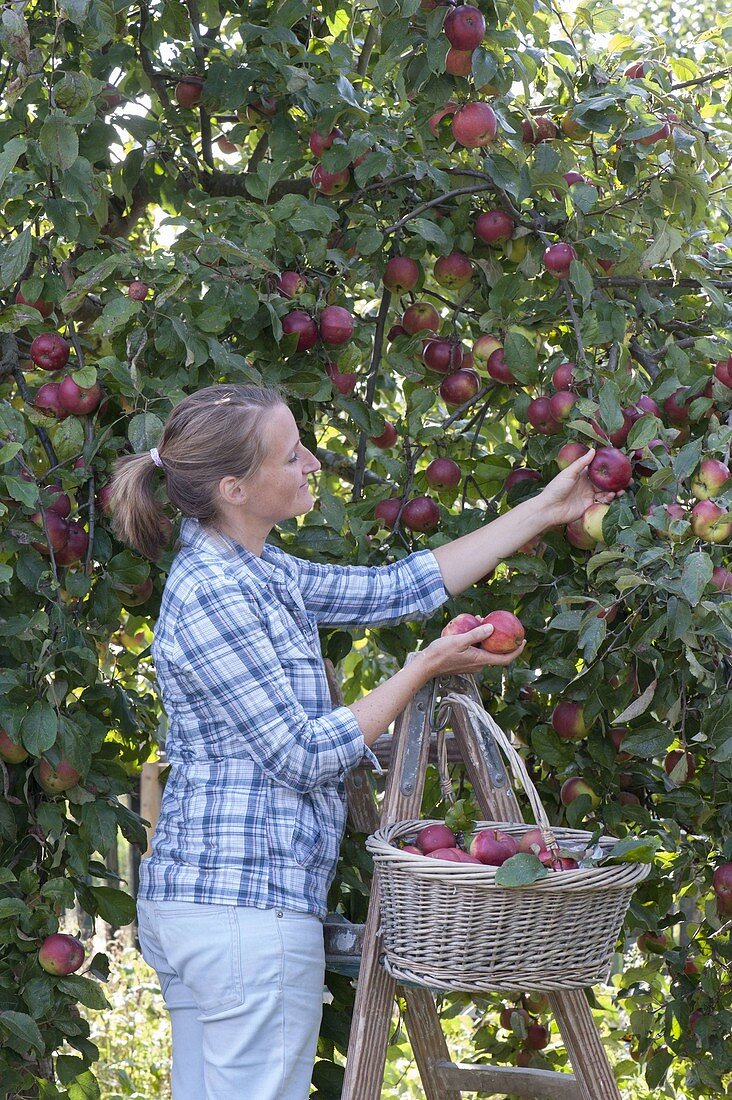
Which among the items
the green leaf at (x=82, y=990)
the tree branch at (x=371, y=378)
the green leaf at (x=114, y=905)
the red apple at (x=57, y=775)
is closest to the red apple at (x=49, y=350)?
the tree branch at (x=371, y=378)

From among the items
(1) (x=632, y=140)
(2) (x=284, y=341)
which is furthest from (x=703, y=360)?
(2) (x=284, y=341)

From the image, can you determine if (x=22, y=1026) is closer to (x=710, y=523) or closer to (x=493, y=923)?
(x=493, y=923)

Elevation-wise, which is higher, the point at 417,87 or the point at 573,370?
the point at 417,87

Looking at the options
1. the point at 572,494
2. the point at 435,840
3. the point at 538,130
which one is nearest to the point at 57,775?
the point at 435,840

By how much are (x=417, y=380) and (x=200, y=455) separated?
65cm

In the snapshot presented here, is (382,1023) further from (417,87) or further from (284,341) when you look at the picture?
(417,87)

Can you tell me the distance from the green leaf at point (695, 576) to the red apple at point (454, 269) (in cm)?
86

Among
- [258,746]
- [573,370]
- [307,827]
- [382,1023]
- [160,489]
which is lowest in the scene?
[382,1023]

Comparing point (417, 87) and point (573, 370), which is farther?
point (417, 87)

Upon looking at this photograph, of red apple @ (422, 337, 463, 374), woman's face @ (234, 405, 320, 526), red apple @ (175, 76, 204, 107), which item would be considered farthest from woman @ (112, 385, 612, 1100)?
red apple @ (175, 76, 204, 107)

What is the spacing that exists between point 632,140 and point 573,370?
1.26ft

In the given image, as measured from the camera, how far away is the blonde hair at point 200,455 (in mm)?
1692

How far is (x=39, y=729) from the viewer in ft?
5.66

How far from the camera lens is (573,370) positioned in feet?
Answer: 5.99
